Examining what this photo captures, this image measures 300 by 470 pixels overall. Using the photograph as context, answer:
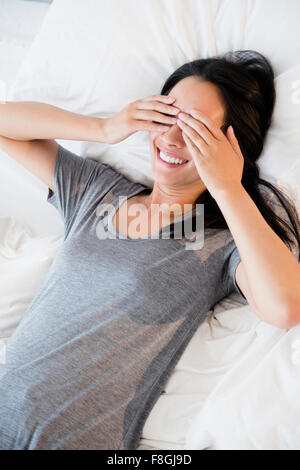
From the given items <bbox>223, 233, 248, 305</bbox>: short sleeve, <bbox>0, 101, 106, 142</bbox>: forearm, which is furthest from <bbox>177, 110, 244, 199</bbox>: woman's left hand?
<bbox>0, 101, 106, 142</bbox>: forearm

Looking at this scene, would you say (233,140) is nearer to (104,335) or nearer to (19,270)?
(104,335)

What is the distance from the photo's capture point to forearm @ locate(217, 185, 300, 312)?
755 millimetres

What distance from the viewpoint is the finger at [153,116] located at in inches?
36.4

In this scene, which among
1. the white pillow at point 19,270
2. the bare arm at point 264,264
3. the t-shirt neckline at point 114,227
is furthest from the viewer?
the white pillow at point 19,270

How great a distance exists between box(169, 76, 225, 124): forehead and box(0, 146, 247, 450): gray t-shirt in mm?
291

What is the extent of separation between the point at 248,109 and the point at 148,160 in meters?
0.33

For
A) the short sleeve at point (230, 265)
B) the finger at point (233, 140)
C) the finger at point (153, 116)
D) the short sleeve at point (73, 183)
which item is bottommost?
the short sleeve at point (230, 265)

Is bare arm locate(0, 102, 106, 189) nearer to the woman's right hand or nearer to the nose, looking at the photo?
the woman's right hand

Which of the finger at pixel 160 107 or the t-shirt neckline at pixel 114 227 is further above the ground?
the finger at pixel 160 107

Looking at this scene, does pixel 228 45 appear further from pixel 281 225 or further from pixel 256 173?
pixel 281 225

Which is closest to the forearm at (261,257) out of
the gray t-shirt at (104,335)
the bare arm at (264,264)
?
the bare arm at (264,264)

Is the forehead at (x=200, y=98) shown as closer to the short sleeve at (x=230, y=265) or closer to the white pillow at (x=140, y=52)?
the white pillow at (x=140, y=52)

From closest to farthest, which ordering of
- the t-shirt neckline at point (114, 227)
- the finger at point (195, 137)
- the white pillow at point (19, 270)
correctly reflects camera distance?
the finger at point (195, 137)
the t-shirt neckline at point (114, 227)
the white pillow at point (19, 270)
